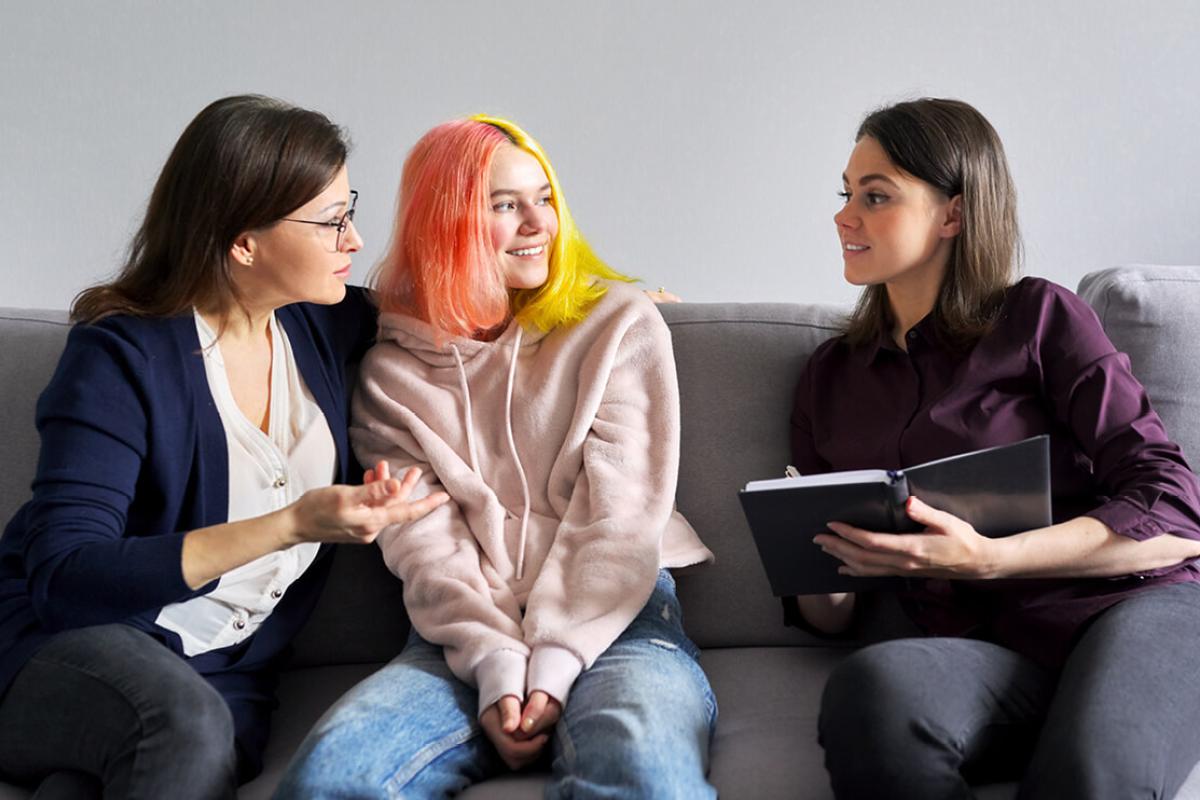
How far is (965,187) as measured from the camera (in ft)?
5.68

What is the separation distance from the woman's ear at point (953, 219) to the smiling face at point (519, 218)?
1.81 ft

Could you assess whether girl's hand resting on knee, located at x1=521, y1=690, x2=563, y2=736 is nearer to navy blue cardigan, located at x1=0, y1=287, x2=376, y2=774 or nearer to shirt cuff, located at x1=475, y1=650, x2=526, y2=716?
shirt cuff, located at x1=475, y1=650, x2=526, y2=716

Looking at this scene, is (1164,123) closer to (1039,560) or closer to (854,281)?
(854,281)

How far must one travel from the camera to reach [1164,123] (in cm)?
242

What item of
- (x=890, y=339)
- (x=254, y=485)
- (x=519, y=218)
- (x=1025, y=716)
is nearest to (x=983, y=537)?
(x=1025, y=716)

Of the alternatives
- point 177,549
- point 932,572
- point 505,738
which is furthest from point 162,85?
point 932,572

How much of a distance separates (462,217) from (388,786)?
80 cm

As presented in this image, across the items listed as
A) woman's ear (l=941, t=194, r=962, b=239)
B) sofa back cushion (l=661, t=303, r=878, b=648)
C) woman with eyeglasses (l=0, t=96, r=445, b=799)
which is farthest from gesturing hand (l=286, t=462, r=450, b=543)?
woman's ear (l=941, t=194, r=962, b=239)

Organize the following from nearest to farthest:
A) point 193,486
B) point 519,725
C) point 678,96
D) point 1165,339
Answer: point 519,725 → point 193,486 → point 1165,339 → point 678,96

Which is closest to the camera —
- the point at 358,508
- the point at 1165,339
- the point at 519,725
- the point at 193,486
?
the point at 358,508

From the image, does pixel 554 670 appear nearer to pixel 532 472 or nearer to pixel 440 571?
pixel 440 571

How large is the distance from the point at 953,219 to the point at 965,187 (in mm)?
48

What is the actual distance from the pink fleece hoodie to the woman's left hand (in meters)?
0.29

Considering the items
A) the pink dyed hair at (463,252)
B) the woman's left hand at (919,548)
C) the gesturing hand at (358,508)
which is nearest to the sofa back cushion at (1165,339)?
the woman's left hand at (919,548)
